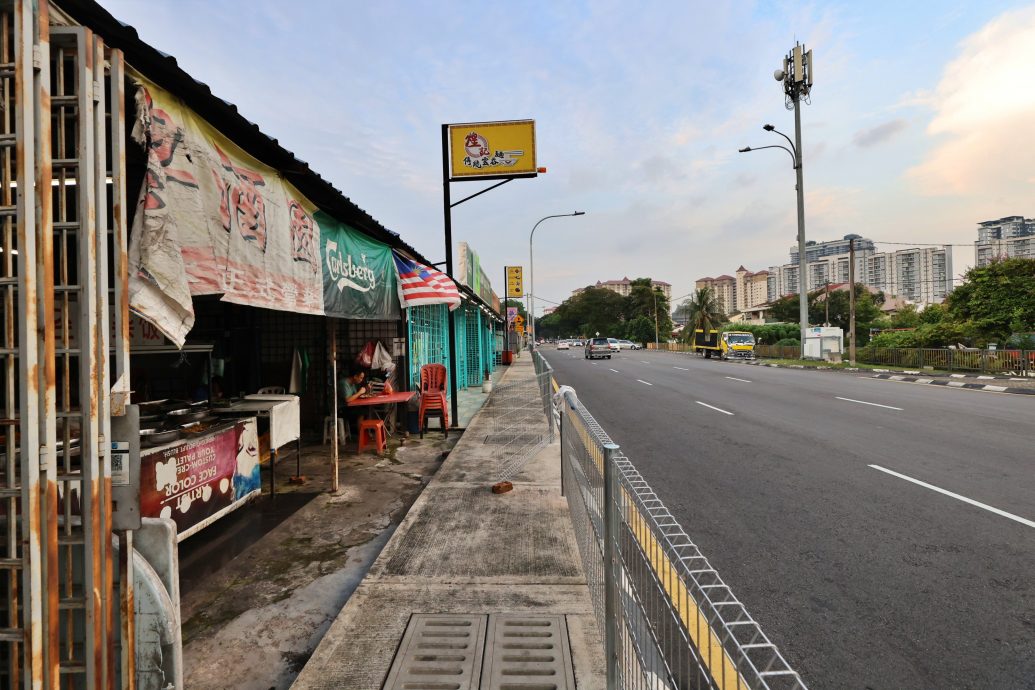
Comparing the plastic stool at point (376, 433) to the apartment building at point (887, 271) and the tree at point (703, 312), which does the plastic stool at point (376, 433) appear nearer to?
the tree at point (703, 312)

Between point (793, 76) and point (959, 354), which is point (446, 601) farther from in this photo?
point (793, 76)

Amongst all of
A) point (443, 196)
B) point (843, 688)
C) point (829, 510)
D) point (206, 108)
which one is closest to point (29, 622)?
point (206, 108)

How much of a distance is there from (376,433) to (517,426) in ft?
9.66

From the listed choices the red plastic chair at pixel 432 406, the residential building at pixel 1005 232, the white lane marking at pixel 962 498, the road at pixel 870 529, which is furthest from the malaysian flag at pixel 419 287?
the residential building at pixel 1005 232

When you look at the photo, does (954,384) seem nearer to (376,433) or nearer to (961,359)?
(961,359)

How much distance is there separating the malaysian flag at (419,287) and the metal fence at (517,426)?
8.15ft

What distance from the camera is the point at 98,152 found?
6.97ft

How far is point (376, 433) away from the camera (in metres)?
8.07

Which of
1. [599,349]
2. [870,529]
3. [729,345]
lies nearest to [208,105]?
[870,529]

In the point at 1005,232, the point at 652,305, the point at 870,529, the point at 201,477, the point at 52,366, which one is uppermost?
the point at 1005,232

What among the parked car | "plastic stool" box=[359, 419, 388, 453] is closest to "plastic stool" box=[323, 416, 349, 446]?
"plastic stool" box=[359, 419, 388, 453]

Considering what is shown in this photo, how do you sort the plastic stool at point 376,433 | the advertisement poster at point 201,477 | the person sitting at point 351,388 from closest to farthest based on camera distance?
the advertisement poster at point 201,477
the plastic stool at point 376,433
the person sitting at point 351,388

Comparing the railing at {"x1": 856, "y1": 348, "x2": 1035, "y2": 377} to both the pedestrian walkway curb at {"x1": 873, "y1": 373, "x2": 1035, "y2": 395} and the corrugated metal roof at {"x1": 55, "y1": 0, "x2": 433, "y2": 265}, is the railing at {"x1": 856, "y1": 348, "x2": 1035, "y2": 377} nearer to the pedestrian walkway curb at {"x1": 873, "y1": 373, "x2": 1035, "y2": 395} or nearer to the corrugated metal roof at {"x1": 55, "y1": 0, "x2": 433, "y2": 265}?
the pedestrian walkway curb at {"x1": 873, "y1": 373, "x2": 1035, "y2": 395}

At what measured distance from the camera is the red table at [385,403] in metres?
8.00
